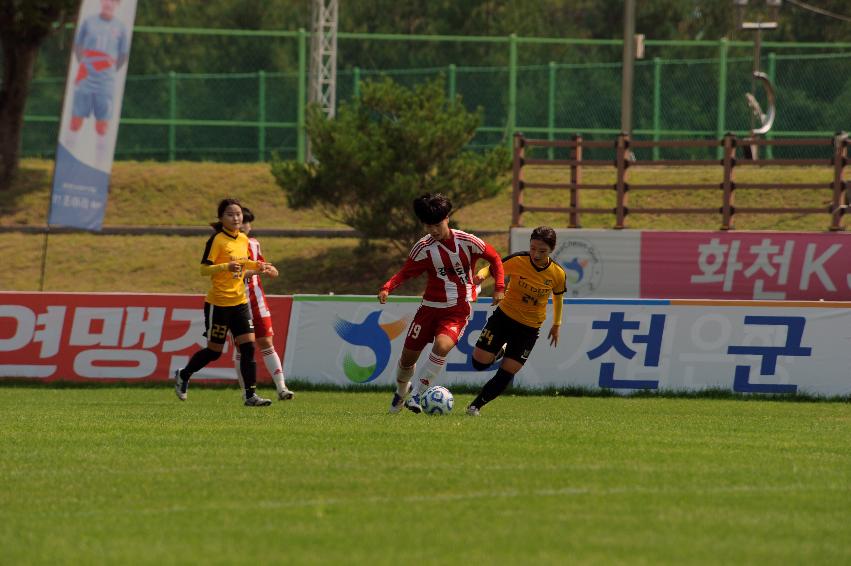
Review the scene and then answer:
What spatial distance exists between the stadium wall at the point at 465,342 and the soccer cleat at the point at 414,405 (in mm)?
4437

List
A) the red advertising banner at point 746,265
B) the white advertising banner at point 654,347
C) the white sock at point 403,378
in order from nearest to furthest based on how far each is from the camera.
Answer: the white sock at point 403,378 → the white advertising banner at point 654,347 → the red advertising banner at point 746,265

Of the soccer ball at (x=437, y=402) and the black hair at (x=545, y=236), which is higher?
the black hair at (x=545, y=236)

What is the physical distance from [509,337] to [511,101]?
21373mm

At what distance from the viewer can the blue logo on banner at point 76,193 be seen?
22953 mm

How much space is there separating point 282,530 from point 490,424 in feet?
17.0

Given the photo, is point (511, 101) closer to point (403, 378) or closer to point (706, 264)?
point (706, 264)

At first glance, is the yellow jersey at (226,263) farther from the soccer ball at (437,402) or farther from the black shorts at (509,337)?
the black shorts at (509,337)

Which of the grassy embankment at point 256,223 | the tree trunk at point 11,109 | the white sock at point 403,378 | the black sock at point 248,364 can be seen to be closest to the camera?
the white sock at point 403,378

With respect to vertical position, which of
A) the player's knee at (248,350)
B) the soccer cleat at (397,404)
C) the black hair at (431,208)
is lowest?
the soccer cleat at (397,404)

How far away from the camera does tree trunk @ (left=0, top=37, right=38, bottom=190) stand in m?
33.4

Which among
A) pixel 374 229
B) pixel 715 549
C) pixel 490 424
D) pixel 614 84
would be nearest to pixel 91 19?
pixel 374 229

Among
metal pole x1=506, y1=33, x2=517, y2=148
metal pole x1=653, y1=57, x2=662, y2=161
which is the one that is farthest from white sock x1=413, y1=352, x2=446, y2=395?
metal pole x1=653, y1=57, x2=662, y2=161

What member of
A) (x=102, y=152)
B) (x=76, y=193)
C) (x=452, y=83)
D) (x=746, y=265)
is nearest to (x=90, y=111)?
(x=102, y=152)

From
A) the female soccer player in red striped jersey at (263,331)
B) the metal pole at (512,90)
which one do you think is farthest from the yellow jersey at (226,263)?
the metal pole at (512,90)
